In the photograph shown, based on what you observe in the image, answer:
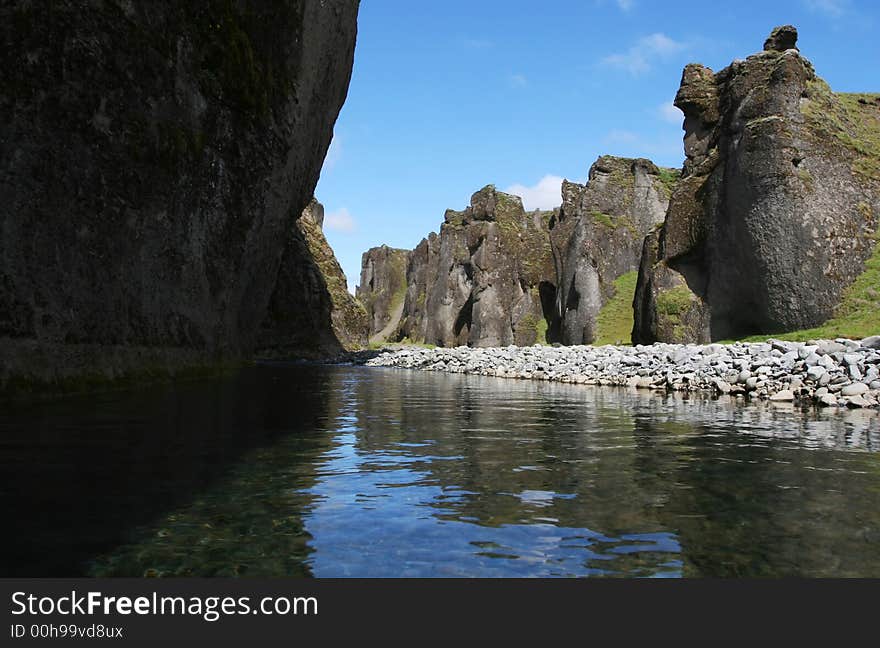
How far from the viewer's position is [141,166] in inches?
579

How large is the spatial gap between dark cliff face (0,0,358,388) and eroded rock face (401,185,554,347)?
135 feet

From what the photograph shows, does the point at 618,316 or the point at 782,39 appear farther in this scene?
the point at 618,316

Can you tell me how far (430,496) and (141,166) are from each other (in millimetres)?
12529

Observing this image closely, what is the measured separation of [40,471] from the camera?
584cm

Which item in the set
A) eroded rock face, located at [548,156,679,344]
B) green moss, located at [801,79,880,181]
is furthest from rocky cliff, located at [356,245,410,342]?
green moss, located at [801,79,880,181]

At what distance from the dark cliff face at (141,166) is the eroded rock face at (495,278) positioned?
41182 mm

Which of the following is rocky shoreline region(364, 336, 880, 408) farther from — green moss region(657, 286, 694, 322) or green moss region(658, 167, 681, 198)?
green moss region(658, 167, 681, 198)

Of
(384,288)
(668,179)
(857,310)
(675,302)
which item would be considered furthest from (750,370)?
(384,288)

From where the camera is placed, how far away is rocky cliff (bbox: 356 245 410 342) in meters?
123

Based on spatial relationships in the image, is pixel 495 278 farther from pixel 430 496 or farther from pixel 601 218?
pixel 430 496

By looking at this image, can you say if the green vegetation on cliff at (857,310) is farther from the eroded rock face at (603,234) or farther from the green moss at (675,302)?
the eroded rock face at (603,234)

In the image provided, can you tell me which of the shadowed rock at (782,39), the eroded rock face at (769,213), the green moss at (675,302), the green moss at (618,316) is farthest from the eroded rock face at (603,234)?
the shadowed rock at (782,39)

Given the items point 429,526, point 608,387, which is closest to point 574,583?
point 429,526

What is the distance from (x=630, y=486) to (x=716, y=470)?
1.32 metres
